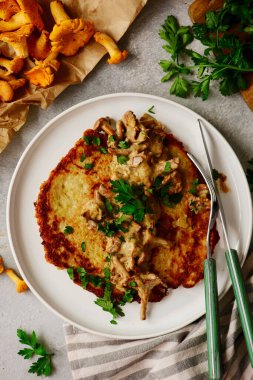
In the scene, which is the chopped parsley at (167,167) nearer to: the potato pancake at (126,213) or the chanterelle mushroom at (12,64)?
the potato pancake at (126,213)

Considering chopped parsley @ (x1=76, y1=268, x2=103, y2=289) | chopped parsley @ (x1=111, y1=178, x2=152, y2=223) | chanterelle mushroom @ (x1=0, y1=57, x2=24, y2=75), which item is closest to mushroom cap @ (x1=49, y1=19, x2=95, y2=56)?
chanterelle mushroom @ (x1=0, y1=57, x2=24, y2=75)

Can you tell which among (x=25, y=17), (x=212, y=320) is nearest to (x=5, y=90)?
(x=25, y=17)

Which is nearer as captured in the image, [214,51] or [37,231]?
[214,51]

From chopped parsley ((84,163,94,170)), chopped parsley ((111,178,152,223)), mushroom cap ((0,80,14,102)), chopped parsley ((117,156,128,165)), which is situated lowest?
chopped parsley ((84,163,94,170))

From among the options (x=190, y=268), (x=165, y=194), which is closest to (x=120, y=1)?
(x=165, y=194)

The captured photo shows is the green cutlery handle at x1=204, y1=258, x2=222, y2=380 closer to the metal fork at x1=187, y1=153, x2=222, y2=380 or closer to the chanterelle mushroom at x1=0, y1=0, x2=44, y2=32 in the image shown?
the metal fork at x1=187, y1=153, x2=222, y2=380

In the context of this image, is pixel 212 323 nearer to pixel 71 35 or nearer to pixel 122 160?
pixel 122 160
